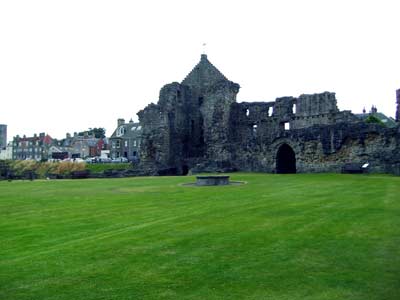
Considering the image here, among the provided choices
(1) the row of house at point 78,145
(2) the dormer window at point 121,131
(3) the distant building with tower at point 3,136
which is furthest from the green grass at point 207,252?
(3) the distant building with tower at point 3,136

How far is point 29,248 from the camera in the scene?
7.75 m

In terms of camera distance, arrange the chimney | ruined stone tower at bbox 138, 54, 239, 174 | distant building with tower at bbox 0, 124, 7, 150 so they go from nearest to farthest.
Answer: ruined stone tower at bbox 138, 54, 239, 174 < the chimney < distant building with tower at bbox 0, 124, 7, 150

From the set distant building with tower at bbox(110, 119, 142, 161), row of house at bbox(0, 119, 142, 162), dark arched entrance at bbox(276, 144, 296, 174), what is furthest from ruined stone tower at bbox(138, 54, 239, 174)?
distant building with tower at bbox(110, 119, 142, 161)

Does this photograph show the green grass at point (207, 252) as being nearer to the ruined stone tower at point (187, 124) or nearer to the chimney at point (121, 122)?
the ruined stone tower at point (187, 124)

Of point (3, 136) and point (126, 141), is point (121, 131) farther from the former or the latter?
point (3, 136)

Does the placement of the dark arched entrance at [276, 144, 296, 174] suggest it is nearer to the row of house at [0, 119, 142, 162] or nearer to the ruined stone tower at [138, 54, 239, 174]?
the ruined stone tower at [138, 54, 239, 174]

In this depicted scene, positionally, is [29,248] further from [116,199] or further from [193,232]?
[116,199]

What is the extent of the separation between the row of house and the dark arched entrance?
37.8 m

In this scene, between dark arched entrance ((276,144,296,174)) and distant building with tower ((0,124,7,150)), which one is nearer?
dark arched entrance ((276,144,296,174))

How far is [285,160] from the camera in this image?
34.0m

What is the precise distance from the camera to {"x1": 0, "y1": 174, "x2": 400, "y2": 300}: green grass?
530 cm

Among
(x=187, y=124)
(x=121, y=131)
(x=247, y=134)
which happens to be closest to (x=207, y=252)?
(x=247, y=134)

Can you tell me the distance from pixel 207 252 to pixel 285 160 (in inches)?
1097

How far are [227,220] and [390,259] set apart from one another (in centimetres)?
418
